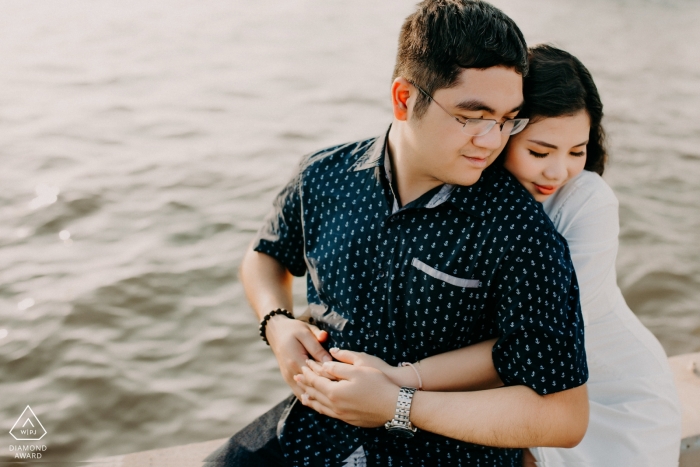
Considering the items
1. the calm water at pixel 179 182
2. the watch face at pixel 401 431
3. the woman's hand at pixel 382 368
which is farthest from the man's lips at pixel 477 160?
the calm water at pixel 179 182

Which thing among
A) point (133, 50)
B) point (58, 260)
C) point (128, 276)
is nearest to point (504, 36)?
point (128, 276)

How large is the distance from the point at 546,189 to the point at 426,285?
57cm

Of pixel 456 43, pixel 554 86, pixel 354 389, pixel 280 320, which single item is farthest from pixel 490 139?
pixel 280 320

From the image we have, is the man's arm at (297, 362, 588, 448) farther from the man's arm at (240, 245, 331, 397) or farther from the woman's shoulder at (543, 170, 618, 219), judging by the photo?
the woman's shoulder at (543, 170, 618, 219)

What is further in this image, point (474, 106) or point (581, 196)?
point (581, 196)

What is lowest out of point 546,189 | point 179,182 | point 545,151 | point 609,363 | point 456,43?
point 179,182

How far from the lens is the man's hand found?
2.14 metres

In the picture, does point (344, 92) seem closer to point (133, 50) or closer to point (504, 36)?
point (133, 50)

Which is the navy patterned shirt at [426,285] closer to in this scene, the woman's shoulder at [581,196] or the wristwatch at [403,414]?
the wristwatch at [403,414]

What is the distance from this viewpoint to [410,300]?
2.00 m

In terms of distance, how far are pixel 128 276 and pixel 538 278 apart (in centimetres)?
342

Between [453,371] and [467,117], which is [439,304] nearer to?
[453,371]

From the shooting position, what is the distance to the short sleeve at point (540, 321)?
181cm

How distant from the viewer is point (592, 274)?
2.18 metres
